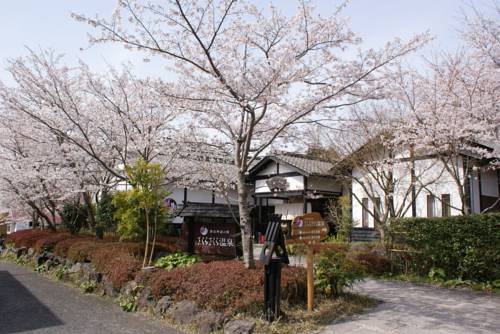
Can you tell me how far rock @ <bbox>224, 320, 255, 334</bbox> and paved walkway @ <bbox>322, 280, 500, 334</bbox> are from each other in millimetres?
1082

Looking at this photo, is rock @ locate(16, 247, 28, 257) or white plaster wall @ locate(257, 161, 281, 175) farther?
white plaster wall @ locate(257, 161, 281, 175)

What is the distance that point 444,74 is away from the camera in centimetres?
1121

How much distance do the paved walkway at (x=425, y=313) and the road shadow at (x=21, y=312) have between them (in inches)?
192

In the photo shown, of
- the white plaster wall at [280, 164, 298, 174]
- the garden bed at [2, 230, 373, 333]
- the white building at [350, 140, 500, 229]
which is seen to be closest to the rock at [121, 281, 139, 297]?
the garden bed at [2, 230, 373, 333]

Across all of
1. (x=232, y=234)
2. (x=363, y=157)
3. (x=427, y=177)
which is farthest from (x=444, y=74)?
(x=232, y=234)

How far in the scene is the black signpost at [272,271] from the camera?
586cm

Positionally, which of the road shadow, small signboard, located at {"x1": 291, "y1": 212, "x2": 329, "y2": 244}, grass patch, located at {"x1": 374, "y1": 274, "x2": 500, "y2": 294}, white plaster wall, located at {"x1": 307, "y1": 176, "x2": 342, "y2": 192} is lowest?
the road shadow

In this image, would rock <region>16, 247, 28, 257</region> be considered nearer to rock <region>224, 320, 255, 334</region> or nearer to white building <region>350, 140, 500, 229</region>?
rock <region>224, 320, 255, 334</region>

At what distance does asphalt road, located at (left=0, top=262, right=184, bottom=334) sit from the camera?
619 centimetres

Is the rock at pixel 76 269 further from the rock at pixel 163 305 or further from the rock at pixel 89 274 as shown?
the rock at pixel 163 305

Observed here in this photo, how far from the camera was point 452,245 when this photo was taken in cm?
951

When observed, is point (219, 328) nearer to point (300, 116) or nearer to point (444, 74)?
point (300, 116)

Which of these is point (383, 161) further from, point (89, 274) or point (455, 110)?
point (89, 274)

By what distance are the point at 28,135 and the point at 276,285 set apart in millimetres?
11809
